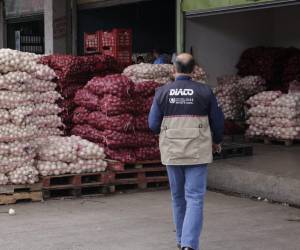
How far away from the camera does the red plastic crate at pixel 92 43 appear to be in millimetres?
17342

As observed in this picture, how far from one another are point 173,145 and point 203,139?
12.2 inches

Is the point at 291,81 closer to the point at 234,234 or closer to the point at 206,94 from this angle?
the point at 234,234

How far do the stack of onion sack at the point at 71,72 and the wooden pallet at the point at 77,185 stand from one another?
1747 millimetres

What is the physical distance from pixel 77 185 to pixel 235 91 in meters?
7.01

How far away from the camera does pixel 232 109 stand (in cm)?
1658

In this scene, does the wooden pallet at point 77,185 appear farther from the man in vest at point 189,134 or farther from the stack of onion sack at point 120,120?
the man in vest at point 189,134

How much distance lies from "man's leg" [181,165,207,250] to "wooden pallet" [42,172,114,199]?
3.84 metres

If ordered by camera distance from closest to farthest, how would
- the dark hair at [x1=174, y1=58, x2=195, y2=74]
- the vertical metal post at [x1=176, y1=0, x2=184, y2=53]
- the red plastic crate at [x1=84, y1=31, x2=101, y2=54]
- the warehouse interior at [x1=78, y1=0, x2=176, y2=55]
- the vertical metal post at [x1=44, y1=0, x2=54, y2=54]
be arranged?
the dark hair at [x1=174, y1=58, x2=195, y2=74], the vertical metal post at [x1=176, y1=0, x2=184, y2=53], the red plastic crate at [x1=84, y1=31, x2=101, y2=54], the vertical metal post at [x1=44, y1=0, x2=54, y2=54], the warehouse interior at [x1=78, y1=0, x2=176, y2=55]

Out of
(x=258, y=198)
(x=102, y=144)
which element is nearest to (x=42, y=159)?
(x=102, y=144)

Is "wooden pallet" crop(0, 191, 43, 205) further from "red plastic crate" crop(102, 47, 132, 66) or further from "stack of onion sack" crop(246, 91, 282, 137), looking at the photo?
"red plastic crate" crop(102, 47, 132, 66)

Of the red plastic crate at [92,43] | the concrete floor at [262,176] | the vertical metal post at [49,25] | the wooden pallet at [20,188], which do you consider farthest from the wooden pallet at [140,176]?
the vertical metal post at [49,25]

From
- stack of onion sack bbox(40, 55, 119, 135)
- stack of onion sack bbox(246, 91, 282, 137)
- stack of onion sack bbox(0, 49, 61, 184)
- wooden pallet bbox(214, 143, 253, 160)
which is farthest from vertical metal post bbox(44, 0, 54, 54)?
stack of onion sack bbox(0, 49, 61, 184)

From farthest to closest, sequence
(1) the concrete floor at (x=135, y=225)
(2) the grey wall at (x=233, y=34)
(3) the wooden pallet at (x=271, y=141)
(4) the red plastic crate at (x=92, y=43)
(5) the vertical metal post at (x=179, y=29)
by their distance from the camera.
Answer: (4) the red plastic crate at (x=92, y=43) < (2) the grey wall at (x=233, y=34) < (5) the vertical metal post at (x=179, y=29) < (3) the wooden pallet at (x=271, y=141) < (1) the concrete floor at (x=135, y=225)

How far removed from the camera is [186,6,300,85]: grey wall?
1628 cm
